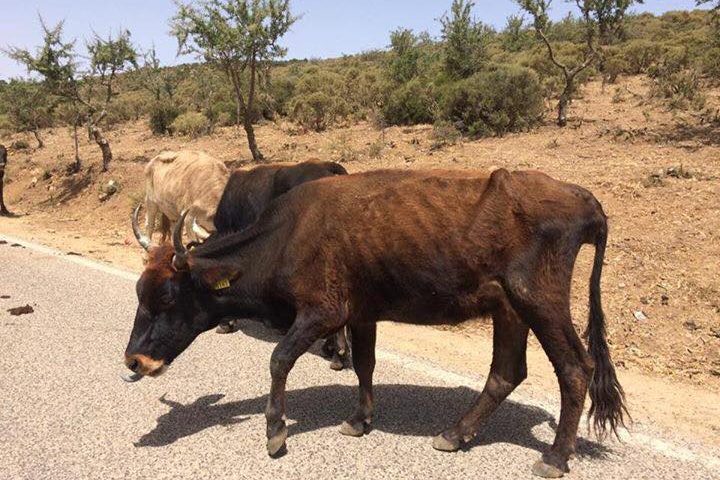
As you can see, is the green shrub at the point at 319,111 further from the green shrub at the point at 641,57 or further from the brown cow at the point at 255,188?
the brown cow at the point at 255,188

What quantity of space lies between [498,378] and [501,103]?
13.6 m

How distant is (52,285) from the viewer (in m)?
8.30

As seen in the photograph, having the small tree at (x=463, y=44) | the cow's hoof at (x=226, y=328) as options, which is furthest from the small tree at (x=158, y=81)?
the cow's hoof at (x=226, y=328)

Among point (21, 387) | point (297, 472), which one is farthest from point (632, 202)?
point (21, 387)

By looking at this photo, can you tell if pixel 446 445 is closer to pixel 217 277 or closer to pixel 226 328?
pixel 217 277

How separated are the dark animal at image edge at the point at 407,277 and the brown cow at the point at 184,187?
380cm

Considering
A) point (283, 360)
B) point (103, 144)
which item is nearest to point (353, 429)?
A: point (283, 360)

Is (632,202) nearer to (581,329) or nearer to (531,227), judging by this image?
(581,329)

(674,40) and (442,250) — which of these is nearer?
(442,250)

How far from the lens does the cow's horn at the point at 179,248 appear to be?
4.06 m

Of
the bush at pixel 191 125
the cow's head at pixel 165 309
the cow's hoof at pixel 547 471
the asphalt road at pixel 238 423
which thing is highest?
the bush at pixel 191 125

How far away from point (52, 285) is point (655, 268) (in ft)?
25.8

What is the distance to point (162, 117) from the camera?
25578 millimetres

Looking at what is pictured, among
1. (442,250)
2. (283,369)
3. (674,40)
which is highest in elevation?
(674,40)
